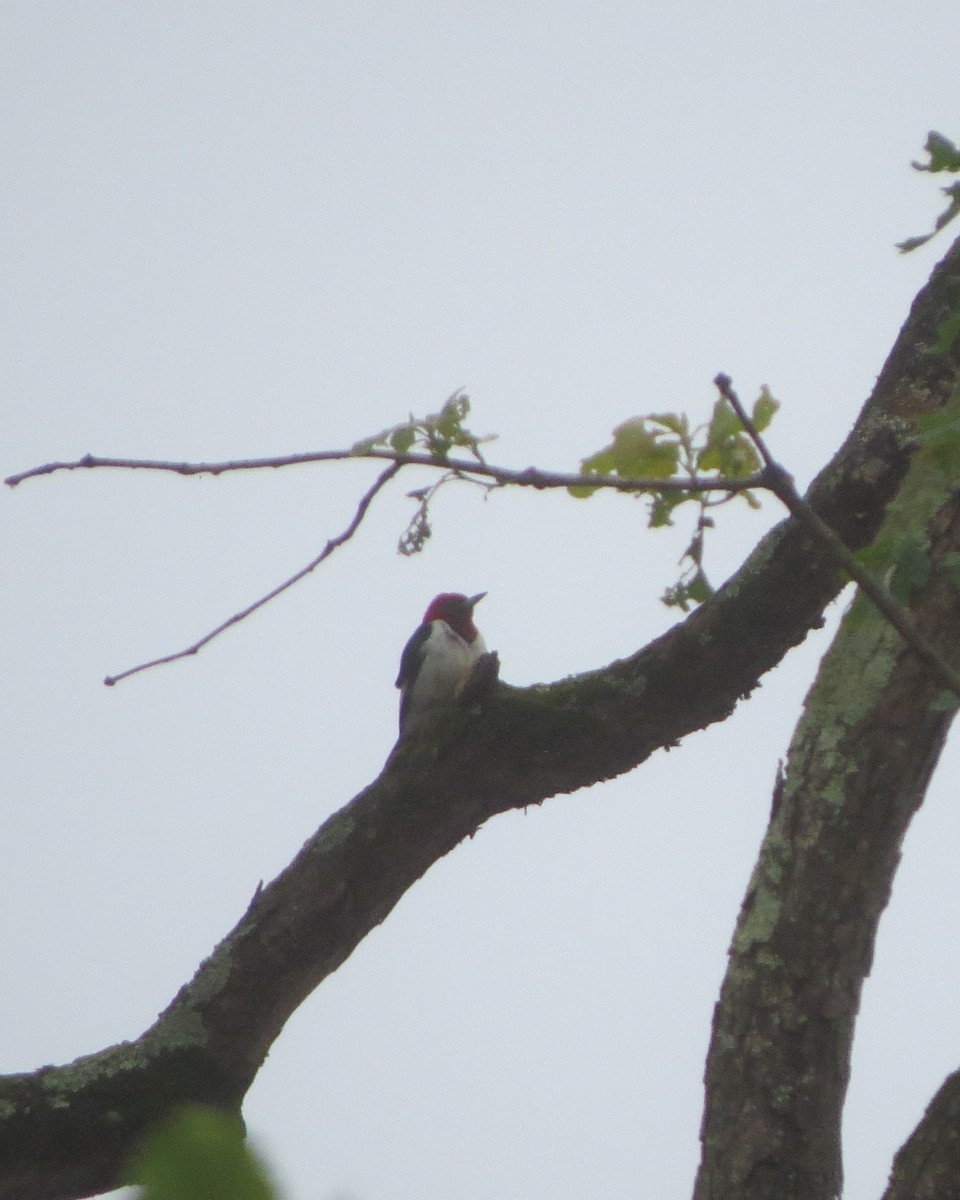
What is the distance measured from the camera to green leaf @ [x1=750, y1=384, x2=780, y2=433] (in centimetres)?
266

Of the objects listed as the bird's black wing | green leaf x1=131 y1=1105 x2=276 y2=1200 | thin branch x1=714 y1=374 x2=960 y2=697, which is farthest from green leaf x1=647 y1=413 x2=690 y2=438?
the bird's black wing

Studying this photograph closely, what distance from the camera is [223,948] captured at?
9.78ft

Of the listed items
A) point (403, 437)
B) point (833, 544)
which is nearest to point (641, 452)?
point (403, 437)

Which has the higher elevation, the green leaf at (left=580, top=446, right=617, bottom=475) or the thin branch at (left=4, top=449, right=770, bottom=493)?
the green leaf at (left=580, top=446, right=617, bottom=475)

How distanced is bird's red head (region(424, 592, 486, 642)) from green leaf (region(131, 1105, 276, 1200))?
6454 millimetres

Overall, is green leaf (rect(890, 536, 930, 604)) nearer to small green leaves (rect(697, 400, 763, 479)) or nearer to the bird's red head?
small green leaves (rect(697, 400, 763, 479))

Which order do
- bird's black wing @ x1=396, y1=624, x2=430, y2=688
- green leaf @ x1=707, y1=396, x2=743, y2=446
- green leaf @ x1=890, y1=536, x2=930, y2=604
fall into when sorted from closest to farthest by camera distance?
green leaf @ x1=890, y1=536, x2=930, y2=604, green leaf @ x1=707, y1=396, x2=743, y2=446, bird's black wing @ x1=396, y1=624, x2=430, y2=688

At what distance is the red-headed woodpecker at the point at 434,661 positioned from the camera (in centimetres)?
605

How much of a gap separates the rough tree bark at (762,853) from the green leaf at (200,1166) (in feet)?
6.92

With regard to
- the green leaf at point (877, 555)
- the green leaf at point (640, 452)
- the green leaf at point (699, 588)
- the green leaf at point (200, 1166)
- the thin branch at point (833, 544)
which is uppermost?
the green leaf at point (640, 452)

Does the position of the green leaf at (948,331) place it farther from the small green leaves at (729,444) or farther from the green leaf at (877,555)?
the small green leaves at (729,444)

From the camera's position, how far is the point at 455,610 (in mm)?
7207

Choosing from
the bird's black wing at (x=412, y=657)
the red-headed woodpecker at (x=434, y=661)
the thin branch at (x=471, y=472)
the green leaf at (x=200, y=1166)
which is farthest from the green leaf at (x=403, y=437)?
the bird's black wing at (x=412, y=657)

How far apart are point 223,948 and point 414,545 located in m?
1.05
